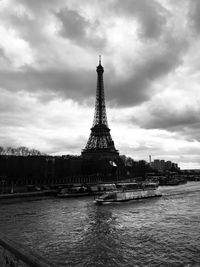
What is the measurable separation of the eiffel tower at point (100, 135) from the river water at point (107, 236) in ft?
236

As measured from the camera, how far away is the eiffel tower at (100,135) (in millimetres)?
102438

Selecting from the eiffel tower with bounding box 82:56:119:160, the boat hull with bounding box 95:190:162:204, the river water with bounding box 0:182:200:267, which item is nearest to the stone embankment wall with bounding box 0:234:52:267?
the river water with bounding box 0:182:200:267

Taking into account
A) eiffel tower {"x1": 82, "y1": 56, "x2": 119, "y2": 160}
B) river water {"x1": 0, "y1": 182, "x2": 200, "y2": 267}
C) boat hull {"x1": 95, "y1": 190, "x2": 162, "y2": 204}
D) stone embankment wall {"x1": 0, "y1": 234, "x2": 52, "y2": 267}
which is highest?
eiffel tower {"x1": 82, "y1": 56, "x2": 119, "y2": 160}

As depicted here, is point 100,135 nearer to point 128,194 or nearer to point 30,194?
point 30,194

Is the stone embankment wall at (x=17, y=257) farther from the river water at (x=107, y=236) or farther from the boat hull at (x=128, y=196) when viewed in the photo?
the boat hull at (x=128, y=196)

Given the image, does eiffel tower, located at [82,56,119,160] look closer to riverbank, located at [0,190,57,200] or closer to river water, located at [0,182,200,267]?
riverbank, located at [0,190,57,200]

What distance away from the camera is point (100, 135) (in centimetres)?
10531

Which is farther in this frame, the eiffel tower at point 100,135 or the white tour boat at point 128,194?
the eiffel tower at point 100,135

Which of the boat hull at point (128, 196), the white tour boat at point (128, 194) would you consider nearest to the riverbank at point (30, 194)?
the white tour boat at point (128, 194)

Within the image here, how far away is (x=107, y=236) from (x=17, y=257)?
44.8 ft

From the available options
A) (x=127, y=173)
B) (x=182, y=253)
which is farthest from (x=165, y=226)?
(x=127, y=173)

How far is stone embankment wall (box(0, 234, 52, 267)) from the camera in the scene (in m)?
6.69

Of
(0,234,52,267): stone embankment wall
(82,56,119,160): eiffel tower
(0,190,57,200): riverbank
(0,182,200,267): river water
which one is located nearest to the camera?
(0,234,52,267): stone embankment wall

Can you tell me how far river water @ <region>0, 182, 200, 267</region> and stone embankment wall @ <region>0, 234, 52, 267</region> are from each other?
23.0 feet
